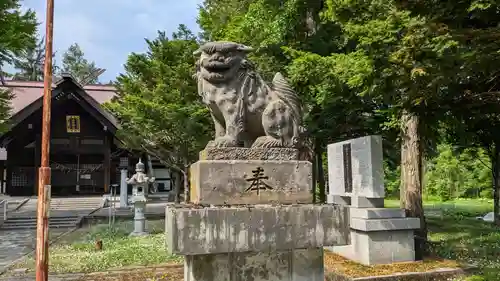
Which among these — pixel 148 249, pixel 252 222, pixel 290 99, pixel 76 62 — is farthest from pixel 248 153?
pixel 76 62

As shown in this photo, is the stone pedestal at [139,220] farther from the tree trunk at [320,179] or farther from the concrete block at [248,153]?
the concrete block at [248,153]

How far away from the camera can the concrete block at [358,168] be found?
27.2ft

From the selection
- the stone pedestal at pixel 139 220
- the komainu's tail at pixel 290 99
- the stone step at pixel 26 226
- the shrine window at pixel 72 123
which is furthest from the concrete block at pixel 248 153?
the shrine window at pixel 72 123

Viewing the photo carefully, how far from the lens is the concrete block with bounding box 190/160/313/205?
406 centimetres

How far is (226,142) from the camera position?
14.2 feet

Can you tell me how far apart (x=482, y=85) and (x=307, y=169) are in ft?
12.0

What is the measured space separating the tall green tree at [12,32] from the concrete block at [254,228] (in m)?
12.2

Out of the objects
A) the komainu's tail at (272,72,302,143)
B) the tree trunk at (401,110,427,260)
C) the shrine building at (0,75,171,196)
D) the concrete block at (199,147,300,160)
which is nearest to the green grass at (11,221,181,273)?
the tree trunk at (401,110,427,260)

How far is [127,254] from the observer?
10.1 meters

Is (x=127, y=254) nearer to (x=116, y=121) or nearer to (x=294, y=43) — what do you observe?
(x=294, y=43)

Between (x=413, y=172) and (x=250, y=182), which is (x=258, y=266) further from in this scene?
(x=413, y=172)

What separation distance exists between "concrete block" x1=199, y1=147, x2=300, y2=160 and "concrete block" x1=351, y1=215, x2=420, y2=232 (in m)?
4.37

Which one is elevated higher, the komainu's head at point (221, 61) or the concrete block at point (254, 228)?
the komainu's head at point (221, 61)

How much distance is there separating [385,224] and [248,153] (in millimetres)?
5095
